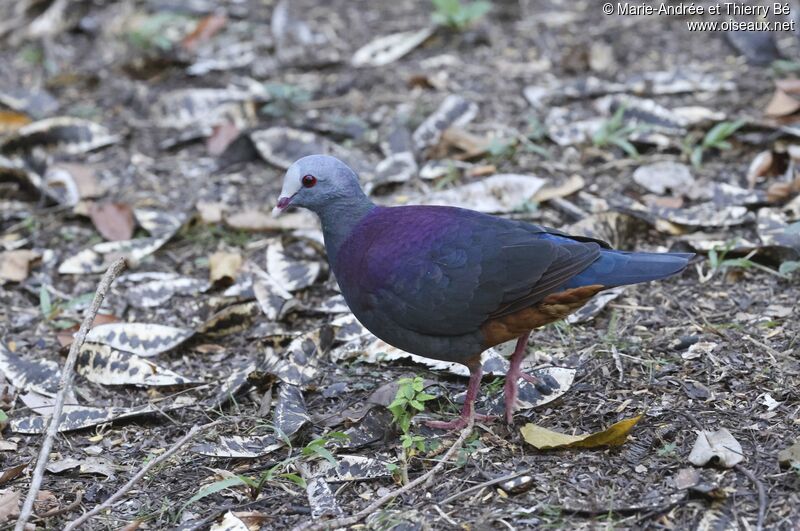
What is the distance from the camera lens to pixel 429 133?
19.4 ft

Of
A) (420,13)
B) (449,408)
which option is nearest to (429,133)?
(420,13)

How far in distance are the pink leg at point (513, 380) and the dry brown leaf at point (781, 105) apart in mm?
2728

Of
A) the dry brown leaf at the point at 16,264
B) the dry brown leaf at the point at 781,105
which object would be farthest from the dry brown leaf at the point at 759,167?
the dry brown leaf at the point at 16,264

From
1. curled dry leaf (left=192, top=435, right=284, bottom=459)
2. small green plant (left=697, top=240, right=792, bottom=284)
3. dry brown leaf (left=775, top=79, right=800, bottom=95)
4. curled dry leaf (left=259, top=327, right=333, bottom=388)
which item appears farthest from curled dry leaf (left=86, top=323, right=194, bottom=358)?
dry brown leaf (left=775, top=79, right=800, bottom=95)

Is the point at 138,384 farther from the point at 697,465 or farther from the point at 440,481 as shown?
the point at 697,465

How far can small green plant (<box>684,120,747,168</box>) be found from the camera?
5.35m

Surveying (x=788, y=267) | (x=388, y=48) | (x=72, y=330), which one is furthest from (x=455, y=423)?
(x=388, y=48)

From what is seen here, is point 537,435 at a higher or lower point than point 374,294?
lower

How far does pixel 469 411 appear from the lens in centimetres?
355

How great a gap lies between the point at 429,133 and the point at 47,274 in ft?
7.82

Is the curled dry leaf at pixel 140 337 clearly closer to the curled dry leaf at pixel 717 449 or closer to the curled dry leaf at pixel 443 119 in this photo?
the curled dry leaf at pixel 443 119

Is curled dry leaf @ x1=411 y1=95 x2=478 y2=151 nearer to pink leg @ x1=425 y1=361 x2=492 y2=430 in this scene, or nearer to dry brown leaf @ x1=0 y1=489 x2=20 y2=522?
pink leg @ x1=425 y1=361 x2=492 y2=430

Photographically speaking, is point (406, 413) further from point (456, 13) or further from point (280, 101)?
point (456, 13)

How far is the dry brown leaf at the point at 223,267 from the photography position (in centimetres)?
476
